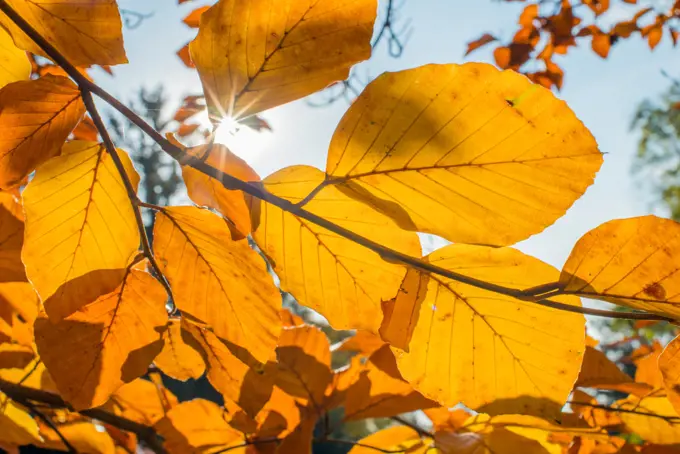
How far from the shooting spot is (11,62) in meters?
0.46

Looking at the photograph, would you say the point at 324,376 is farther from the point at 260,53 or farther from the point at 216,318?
the point at 260,53

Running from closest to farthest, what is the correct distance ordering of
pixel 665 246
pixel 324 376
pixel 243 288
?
pixel 665 246 < pixel 243 288 < pixel 324 376

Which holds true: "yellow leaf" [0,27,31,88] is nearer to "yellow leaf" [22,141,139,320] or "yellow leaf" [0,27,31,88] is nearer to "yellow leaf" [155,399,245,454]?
"yellow leaf" [22,141,139,320]

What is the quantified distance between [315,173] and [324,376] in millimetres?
498

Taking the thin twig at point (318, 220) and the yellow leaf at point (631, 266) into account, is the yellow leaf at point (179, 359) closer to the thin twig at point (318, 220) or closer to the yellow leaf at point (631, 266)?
the thin twig at point (318, 220)

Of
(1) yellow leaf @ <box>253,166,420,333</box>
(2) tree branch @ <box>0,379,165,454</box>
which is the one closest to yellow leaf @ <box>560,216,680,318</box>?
(1) yellow leaf @ <box>253,166,420,333</box>

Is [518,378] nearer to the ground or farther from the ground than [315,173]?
nearer to the ground

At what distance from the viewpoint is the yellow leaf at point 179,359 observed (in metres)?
0.60

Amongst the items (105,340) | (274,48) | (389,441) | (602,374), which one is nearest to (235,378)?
(105,340)

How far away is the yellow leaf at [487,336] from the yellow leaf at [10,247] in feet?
1.30

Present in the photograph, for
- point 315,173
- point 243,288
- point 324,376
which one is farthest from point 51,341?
point 324,376

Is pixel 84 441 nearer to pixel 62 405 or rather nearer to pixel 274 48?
pixel 62 405

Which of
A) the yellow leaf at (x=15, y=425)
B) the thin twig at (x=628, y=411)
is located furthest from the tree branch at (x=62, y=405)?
the thin twig at (x=628, y=411)

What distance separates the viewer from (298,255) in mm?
366
